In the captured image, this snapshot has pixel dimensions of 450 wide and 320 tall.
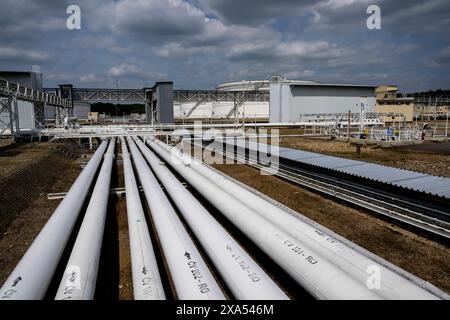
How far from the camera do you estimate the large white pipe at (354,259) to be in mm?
3830

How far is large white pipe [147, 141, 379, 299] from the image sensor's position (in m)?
4.05

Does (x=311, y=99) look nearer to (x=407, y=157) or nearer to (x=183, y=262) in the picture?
(x=407, y=157)

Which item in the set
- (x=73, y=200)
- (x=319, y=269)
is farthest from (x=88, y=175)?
(x=319, y=269)

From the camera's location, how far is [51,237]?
5.96 metres

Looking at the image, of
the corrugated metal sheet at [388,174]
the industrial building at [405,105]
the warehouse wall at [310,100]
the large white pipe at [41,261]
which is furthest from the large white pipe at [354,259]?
the industrial building at [405,105]

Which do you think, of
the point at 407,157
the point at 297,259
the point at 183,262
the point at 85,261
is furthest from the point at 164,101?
the point at 297,259

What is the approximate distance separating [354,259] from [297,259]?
85 cm

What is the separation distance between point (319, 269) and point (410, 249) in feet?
12.7

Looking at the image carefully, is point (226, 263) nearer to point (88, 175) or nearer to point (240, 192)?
point (240, 192)

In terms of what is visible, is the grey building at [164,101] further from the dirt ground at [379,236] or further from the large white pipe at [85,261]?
the large white pipe at [85,261]

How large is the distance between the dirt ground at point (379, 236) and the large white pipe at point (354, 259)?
2109 millimetres

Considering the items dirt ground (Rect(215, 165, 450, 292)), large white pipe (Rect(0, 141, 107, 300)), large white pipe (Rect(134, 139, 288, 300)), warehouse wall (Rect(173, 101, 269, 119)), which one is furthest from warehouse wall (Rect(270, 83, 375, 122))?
large white pipe (Rect(0, 141, 107, 300))

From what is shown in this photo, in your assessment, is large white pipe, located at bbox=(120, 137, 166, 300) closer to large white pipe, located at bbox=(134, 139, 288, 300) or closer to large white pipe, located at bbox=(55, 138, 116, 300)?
large white pipe, located at bbox=(55, 138, 116, 300)

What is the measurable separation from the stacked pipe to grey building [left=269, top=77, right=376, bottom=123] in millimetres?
44402
